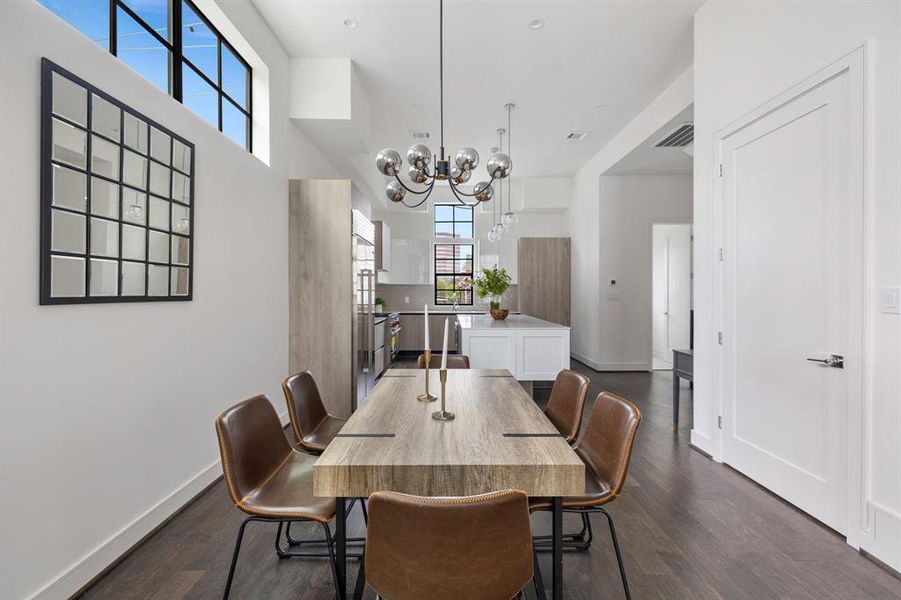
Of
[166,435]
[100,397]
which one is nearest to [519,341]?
[166,435]

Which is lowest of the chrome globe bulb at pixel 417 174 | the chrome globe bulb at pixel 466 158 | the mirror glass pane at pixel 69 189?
the mirror glass pane at pixel 69 189

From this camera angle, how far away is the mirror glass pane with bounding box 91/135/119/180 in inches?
71.7

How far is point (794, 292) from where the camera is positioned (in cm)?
250

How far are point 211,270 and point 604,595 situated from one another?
2.78 m

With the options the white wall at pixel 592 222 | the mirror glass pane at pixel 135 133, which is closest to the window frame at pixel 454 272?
the white wall at pixel 592 222

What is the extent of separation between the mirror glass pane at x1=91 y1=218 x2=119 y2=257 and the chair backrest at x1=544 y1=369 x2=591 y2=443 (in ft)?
7.44

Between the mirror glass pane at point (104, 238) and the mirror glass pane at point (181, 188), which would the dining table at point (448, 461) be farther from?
the mirror glass pane at point (181, 188)

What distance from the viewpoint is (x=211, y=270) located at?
111 inches

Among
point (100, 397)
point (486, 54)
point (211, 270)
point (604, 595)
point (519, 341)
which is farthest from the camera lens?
point (519, 341)

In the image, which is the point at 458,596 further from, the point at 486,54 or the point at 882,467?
the point at 486,54

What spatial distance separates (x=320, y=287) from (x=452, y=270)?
505cm

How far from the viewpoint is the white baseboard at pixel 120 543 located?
5.51ft

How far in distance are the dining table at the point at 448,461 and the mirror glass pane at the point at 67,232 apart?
1314 mm

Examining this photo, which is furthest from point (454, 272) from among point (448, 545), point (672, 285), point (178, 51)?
point (448, 545)
